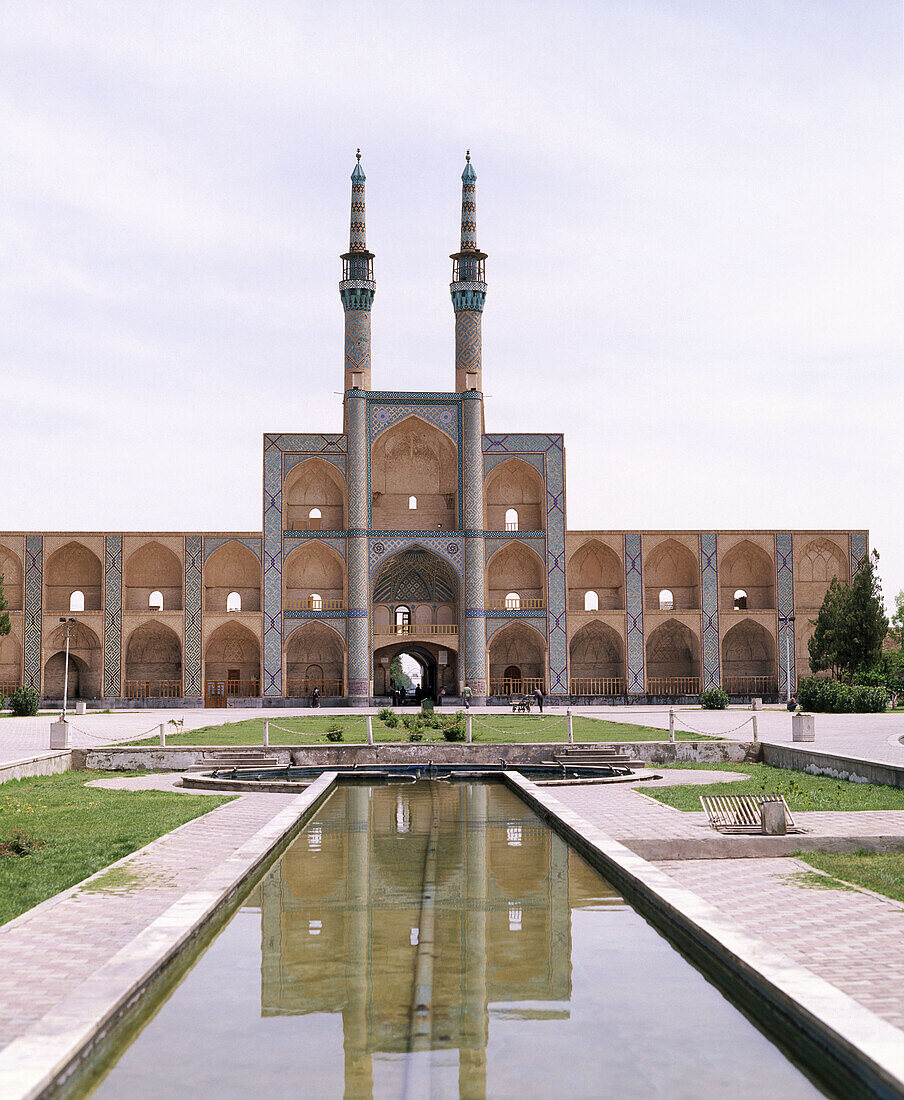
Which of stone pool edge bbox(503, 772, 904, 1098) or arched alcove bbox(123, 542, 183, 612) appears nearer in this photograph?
stone pool edge bbox(503, 772, 904, 1098)

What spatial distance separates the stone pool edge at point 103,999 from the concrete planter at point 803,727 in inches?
492

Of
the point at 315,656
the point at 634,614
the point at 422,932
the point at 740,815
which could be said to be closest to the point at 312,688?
the point at 315,656

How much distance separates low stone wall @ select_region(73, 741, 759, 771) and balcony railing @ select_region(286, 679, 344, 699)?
2024 cm

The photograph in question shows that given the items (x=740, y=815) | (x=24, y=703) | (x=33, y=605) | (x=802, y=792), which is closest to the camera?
(x=740, y=815)

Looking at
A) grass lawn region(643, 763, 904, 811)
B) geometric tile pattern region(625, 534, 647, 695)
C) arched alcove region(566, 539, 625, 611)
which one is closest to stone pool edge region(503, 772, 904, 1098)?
grass lawn region(643, 763, 904, 811)

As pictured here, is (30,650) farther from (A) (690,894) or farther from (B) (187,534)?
(A) (690,894)

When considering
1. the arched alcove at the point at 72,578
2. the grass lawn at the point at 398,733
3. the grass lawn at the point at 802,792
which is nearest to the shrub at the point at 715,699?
the grass lawn at the point at 398,733

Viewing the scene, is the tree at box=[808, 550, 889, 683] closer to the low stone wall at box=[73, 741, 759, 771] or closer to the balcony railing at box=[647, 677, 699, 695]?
the balcony railing at box=[647, 677, 699, 695]

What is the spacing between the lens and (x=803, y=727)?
17359 millimetres

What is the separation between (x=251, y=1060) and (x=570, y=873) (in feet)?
12.3

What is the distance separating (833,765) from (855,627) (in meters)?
20.8

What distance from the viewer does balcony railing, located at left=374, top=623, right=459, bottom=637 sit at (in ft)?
120

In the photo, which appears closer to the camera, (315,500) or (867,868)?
(867,868)

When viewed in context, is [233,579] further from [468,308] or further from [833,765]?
[833,765]
